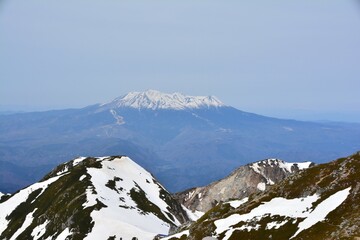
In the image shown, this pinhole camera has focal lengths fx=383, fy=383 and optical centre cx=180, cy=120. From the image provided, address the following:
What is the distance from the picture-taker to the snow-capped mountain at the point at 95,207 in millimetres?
116269

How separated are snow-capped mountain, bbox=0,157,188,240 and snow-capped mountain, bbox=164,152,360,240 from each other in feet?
124

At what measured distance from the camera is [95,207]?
125250 millimetres

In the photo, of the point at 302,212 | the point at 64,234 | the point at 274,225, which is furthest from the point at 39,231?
the point at 302,212

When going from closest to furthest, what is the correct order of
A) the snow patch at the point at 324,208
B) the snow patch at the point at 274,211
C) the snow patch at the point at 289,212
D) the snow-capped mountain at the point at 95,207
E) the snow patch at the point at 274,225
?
the snow patch at the point at 324,208
the snow patch at the point at 289,212
the snow patch at the point at 274,225
the snow patch at the point at 274,211
the snow-capped mountain at the point at 95,207

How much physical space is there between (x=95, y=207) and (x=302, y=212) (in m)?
79.1

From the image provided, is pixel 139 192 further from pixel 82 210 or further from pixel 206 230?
pixel 206 230

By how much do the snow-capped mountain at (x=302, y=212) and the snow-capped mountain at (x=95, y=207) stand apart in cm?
3776

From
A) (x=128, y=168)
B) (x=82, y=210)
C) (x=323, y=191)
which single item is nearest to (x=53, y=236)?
(x=82, y=210)

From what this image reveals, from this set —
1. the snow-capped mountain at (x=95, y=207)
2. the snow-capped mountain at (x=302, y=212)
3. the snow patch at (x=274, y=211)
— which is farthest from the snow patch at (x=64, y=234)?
the snow patch at (x=274, y=211)

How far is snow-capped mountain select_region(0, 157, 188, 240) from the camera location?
116 meters

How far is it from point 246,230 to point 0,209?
145 meters

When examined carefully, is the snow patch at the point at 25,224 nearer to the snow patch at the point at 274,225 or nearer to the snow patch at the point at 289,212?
the snow patch at the point at 289,212

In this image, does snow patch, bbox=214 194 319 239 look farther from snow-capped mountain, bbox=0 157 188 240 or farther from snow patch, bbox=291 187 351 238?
snow-capped mountain, bbox=0 157 188 240

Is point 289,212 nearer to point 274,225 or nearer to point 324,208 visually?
point 274,225
